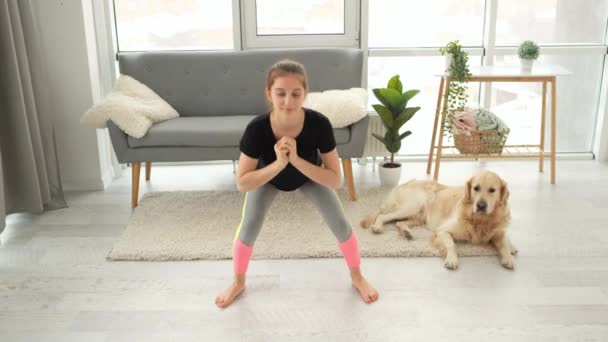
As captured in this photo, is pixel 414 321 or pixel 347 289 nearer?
pixel 414 321

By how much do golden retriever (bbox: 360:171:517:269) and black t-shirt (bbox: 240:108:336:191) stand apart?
821 millimetres

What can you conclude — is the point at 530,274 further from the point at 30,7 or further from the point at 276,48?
the point at 30,7

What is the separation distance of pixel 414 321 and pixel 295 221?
1081 millimetres

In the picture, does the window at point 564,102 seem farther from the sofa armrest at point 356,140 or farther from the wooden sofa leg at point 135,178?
the wooden sofa leg at point 135,178

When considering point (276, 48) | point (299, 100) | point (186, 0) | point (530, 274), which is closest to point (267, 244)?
point (299, 100)

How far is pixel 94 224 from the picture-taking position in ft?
10.3

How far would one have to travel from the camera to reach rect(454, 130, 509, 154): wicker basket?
3607 millimetres

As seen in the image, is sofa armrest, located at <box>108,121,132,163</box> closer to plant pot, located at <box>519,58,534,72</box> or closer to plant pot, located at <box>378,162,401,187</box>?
plant pot, located at <box>378,162,401,187</box>

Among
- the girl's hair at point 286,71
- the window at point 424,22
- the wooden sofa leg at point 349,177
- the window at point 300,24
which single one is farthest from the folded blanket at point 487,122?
the girl's hair at point 286,71

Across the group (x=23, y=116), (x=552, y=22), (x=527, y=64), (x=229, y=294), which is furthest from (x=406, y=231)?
(x=552, y=22)

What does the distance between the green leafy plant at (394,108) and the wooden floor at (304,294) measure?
878 mm

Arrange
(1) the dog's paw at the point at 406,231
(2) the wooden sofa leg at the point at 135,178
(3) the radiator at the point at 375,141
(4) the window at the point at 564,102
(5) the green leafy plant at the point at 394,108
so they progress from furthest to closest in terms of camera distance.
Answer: (4) the window at the point at 564,102 < (3) the radiator at the point at 375,141 < (5) the green leafy plant at the point at 394,108 < (2) the wooden sofa leg at the point at 135,178 < (1) the dog's paw at the point at 406,231

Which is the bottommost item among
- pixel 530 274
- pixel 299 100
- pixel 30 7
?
pixel 530 274

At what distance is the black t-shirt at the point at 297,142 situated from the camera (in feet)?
6.84
